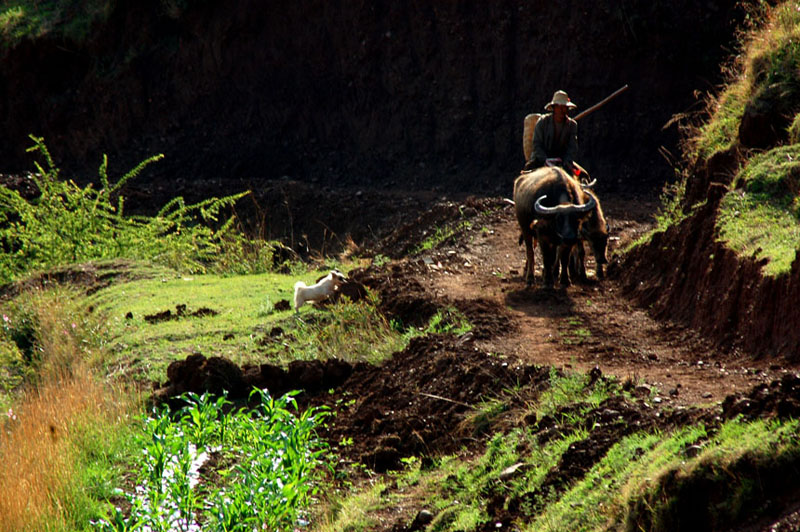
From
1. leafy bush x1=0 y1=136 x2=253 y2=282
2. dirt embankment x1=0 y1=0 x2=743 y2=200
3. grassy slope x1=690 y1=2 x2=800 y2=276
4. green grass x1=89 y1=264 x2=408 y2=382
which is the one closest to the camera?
grassy slope x1=690 y1=2 x2=800 y2=276

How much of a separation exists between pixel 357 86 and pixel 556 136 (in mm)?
12893

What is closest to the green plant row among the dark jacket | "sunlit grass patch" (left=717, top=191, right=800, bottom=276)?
"sunlit grass patch" (left=717, top=191, right=800, bottom=276)

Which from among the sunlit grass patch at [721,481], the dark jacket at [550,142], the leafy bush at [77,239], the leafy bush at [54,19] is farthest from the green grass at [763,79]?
the leafy bush at [54,19]

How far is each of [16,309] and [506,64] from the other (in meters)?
13.5

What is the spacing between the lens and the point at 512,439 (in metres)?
5.77

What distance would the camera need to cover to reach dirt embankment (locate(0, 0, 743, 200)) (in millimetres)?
20422

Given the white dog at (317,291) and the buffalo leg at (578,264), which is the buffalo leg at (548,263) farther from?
the white dog at (317,291)

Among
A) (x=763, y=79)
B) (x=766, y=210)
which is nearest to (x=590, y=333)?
(x=766, y=210)

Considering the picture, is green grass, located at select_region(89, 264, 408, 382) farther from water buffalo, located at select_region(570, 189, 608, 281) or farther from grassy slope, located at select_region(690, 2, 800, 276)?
grassy slope, located at select_region(690, 2, 800, 276)

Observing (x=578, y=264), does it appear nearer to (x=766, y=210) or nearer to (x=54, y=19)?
(x=766, y=210)

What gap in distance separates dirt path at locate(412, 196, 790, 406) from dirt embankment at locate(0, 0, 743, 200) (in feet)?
27.6

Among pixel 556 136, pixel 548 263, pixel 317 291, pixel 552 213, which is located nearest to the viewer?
pixel 552 213

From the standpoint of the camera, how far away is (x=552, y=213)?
10.2 m

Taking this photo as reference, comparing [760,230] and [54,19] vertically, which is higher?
[54,19]
